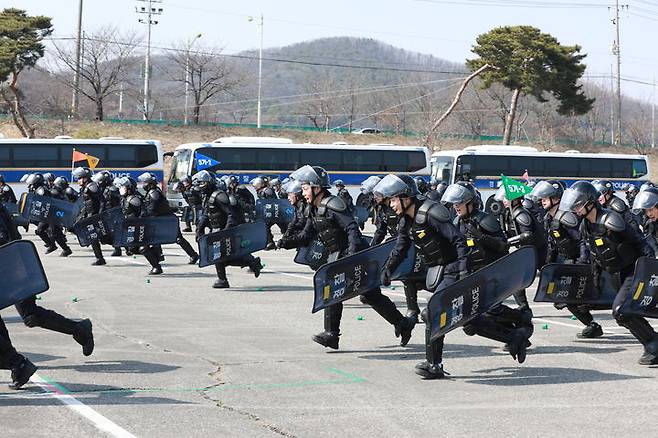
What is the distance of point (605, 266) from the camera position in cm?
944

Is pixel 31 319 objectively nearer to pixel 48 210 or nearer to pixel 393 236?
pixel 393 236

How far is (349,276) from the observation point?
388 inches

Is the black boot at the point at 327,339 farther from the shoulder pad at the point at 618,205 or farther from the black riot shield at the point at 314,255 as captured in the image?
the black riot shield at the point at 314,255

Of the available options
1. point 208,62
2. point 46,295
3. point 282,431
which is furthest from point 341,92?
point 282,431

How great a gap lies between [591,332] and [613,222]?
2.29 m

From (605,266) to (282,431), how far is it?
161 inches

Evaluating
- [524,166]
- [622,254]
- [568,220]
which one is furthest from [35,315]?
[524,166]

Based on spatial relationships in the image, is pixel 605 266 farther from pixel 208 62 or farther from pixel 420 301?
pixel 208 62

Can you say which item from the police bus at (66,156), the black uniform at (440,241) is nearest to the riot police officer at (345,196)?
the black uniform at (440,241)

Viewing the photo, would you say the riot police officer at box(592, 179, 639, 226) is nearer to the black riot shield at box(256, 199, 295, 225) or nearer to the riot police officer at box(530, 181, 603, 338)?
the riot police officer at box(530, 181, 603, 338)

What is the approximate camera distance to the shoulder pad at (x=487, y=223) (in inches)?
382

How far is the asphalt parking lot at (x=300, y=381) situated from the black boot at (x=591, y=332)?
0.51 feet

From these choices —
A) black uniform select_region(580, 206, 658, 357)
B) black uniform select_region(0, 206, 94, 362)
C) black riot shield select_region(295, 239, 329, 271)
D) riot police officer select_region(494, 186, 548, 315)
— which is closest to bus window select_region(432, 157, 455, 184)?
black riot shield select_region(295, 239, 329, 271)

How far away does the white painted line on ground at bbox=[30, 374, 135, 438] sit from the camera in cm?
662
